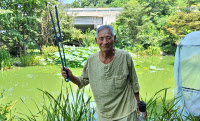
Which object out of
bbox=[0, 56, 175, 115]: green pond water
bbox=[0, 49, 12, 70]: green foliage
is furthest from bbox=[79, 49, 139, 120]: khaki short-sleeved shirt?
bbox=[0, 49, 12, 70]: green foliage

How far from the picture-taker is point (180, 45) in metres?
2.56

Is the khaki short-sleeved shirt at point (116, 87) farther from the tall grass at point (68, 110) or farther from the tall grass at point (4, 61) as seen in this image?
the tall grass at point (4, 61)

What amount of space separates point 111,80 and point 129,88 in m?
0.13

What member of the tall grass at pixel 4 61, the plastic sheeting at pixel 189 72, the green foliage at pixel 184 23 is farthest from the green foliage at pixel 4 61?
the green foliage at pixel 184 23

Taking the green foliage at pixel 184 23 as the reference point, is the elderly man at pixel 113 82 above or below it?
below

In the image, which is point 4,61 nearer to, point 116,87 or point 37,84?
point 37,84

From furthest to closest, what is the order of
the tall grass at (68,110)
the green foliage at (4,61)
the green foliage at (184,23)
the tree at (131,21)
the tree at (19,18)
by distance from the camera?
1. the tree at (131,21)
2. the green foliage at (184,23)
3. the tree at (19,18)
4. the green foliage at (4,61)
5. the tall grass at (68,110)

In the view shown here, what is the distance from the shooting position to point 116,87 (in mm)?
1089

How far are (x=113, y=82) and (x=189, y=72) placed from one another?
185 centimetres

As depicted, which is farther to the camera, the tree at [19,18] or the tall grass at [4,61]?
the tree at [19,18]

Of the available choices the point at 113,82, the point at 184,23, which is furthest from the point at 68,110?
the point at 184,23

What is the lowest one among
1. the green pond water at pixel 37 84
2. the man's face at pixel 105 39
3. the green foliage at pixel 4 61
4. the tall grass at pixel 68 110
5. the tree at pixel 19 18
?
the green pond water at pixel 37 84

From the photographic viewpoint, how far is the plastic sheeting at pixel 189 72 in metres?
2.47

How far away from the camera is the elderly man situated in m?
1.08
